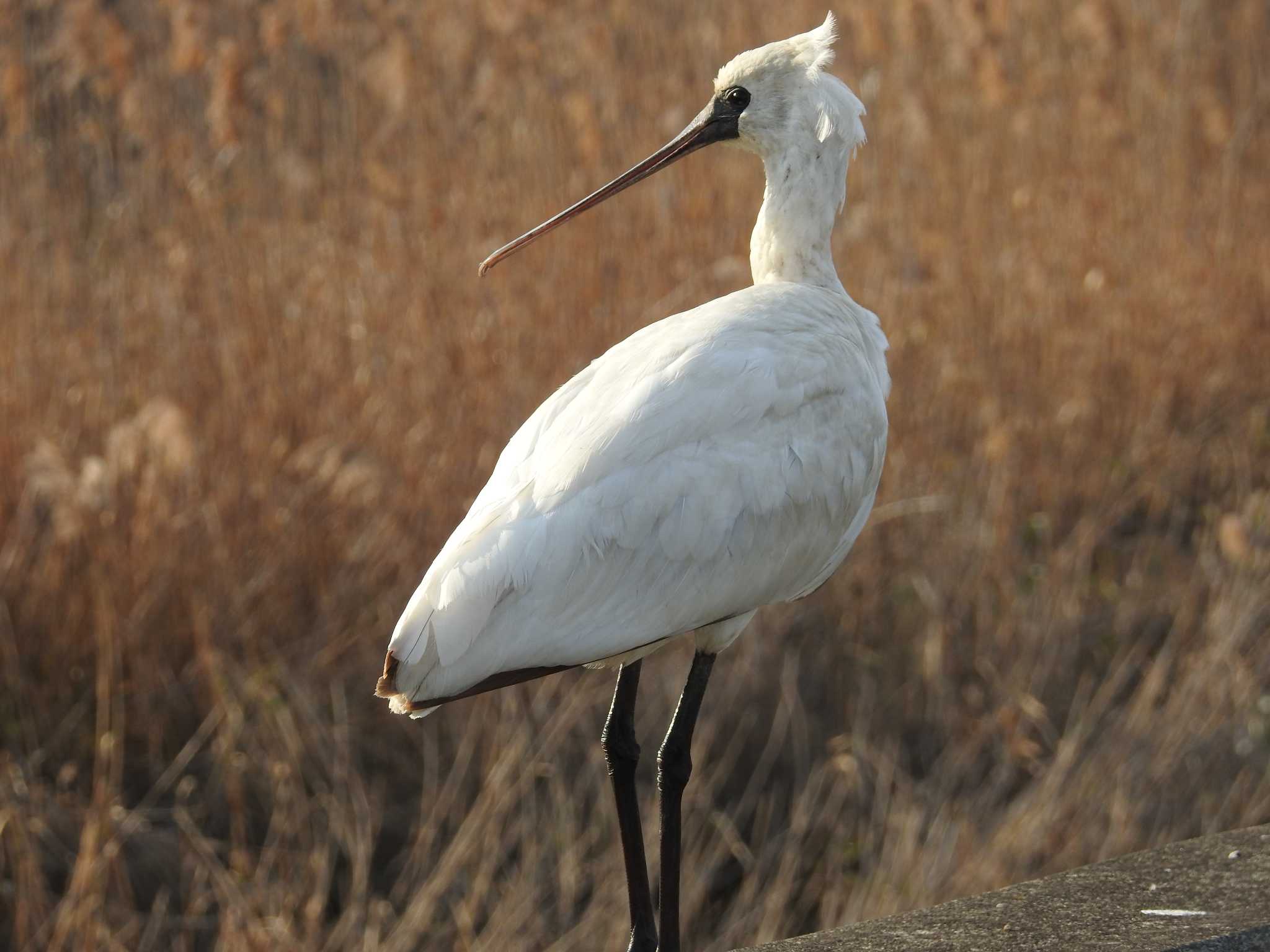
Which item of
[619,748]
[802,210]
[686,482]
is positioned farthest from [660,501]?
[802,210]

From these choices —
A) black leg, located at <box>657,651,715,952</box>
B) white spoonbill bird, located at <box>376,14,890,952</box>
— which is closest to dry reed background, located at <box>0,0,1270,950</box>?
black leg, located at <box>657,651,715,952</box>

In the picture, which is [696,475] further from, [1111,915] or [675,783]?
[1111,915]

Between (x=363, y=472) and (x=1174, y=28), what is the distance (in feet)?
11.1

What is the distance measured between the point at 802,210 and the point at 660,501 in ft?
2.26

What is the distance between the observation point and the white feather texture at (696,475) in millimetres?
2287

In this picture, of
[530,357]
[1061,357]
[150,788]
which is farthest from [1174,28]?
[150,788]

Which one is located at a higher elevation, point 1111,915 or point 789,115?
point 789,115

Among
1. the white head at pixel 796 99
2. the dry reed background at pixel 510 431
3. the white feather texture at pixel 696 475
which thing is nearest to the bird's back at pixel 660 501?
the white feather texture at pixel 696 475

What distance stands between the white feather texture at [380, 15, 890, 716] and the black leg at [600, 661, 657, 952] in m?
0.19

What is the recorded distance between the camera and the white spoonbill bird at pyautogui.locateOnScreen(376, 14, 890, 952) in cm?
229

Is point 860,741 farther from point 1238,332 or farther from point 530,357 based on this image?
point 1238,332

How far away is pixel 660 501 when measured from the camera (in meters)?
2.43

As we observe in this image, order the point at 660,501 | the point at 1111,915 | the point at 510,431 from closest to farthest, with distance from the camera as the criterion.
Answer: the point at 660,501 < the point at 1111,915 < the point at 510,431

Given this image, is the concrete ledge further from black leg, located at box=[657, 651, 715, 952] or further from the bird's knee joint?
the bird's knee joint
